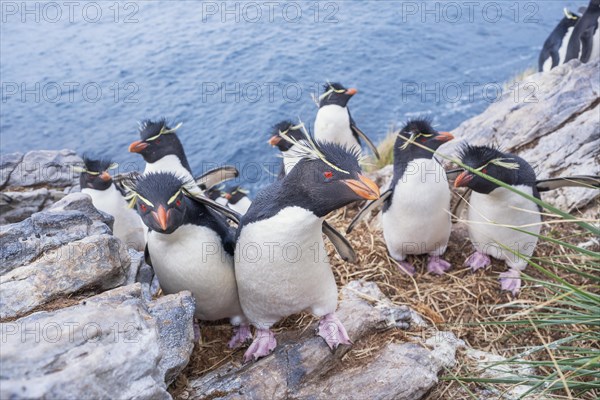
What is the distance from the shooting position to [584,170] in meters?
4.31

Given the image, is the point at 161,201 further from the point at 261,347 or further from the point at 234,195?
the point at 234,195

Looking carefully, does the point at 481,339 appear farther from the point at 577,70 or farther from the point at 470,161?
the point at 577,70

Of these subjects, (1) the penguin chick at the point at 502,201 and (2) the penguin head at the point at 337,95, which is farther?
(2) the penguin head at the point at 337,95

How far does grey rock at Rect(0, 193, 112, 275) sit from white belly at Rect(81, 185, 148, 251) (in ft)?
5.76

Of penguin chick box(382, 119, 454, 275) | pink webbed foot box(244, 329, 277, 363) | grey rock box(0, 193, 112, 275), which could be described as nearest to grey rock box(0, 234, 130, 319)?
grey rock box(0, 193, 112, 275)

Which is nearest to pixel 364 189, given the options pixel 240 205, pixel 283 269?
pixel 283 269

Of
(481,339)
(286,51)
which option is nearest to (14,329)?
(481,339)

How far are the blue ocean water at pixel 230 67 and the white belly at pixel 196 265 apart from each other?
200 inches

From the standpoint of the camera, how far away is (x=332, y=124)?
5.81 meters

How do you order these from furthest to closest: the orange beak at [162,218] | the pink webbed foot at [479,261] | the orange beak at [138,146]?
the orange beak at [138,146] < the pink webbed foot at [479,261] < the orange beak at [162,218]

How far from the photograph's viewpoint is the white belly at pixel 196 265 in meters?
2.62

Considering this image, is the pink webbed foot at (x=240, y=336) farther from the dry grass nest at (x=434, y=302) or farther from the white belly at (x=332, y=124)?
the white belly at (x=332, y=124)

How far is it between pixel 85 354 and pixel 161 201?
36.6 inches

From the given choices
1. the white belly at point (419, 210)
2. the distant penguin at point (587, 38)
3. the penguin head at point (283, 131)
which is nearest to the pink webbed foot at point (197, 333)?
the white belly at point (419, 210)
